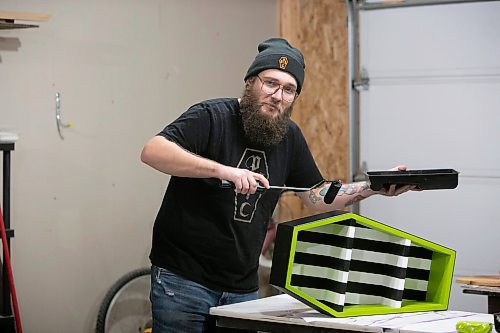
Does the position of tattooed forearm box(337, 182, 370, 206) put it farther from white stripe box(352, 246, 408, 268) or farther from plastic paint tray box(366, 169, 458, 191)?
white stripe box(352, 246, 408, 268)

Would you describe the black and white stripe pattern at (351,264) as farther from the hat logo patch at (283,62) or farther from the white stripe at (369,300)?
the hat logo patch at (283,62)

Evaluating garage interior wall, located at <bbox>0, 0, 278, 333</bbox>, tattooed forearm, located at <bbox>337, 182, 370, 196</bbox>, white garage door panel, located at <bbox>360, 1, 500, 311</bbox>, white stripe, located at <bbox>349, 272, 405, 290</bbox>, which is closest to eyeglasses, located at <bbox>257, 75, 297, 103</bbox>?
tattooed forearm, located at <bbox>337, 182, 370, 196</bbox>

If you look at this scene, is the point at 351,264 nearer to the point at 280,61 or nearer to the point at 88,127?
the point at 280,61

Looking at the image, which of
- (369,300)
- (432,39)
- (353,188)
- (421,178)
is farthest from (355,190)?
(432,39)

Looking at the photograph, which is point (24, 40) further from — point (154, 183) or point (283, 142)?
A: point (283, 142)

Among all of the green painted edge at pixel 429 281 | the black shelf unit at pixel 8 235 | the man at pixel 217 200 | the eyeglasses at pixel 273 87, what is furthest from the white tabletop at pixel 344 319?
the black shelf unit at pixel 8 235

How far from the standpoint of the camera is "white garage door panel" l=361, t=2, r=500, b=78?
5.20m

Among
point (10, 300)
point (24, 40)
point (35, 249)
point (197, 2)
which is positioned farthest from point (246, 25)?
point (10, 300)

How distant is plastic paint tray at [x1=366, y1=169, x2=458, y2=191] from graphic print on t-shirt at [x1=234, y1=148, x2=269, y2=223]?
390mm

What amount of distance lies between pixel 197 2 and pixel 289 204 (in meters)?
1.44

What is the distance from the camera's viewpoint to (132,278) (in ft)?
15.0

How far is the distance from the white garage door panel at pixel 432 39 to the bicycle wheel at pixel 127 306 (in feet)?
6.82

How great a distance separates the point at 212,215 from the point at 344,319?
1.85 feet

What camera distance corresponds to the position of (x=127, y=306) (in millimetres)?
4664
